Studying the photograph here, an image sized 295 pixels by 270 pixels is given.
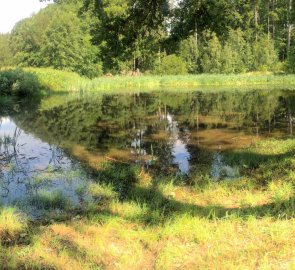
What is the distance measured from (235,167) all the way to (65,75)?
103 feet

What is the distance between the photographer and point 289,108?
2059cm

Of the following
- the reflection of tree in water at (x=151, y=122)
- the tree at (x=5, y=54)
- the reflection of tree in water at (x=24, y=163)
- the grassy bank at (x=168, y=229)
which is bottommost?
the reflection of tree in water at (x=151, y=122)

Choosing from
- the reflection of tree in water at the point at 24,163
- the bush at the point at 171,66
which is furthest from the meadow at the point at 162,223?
the bush at the point at 171,66

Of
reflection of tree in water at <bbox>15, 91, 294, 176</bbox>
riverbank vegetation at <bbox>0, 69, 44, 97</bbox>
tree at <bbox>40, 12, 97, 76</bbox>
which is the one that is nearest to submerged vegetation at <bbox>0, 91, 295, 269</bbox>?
reflection of tree in water at <bbox>15, 91, 294, 176</bbox>

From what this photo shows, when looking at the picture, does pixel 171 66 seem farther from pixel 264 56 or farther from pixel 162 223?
pixel 162 223

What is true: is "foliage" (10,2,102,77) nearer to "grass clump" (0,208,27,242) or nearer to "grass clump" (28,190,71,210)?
"grass clump" (28,190,71,210)

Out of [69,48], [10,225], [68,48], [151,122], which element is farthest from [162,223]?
[69,48]

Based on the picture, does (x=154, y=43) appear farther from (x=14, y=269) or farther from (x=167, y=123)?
(x=14, y=269)

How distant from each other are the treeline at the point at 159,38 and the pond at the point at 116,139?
8.17ft

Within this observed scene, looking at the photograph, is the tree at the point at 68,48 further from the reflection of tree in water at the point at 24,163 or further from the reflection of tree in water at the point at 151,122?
the reflection of tree in water at the point at 24,163

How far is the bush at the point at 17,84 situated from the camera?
28530mm

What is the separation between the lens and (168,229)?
5.33 meters

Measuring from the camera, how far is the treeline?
11.0 metres

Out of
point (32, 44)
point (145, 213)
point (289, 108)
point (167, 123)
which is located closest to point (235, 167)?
point (145, 213)
